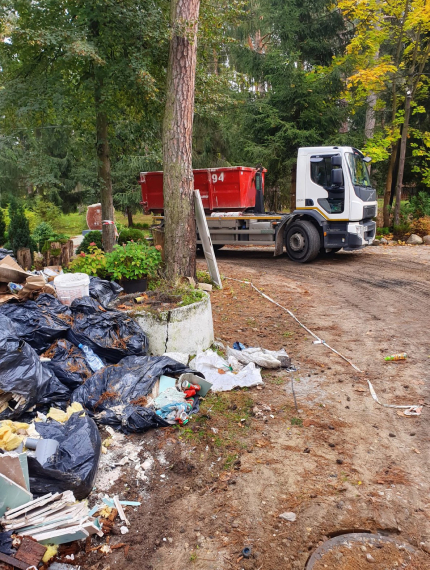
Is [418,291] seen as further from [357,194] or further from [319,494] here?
[319,494]

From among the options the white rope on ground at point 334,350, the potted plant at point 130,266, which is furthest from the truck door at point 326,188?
the potted plant at point 130,266

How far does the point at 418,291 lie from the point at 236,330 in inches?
168

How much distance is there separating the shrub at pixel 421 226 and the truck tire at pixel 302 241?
5.66 meters

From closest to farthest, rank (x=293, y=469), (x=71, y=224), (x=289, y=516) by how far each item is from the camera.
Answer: (x=289, y=516) → (x=293, y=469) → (x=71, y=224)

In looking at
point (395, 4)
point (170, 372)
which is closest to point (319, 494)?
point (170, 372)

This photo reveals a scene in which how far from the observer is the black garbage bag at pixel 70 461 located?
2973 millimetres

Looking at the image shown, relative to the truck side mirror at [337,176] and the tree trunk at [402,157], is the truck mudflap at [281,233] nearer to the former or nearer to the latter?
the truck side mirror at [337,176]

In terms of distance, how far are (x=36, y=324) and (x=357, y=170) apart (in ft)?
30.3

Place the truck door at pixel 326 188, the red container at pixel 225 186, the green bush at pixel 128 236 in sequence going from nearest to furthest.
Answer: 1. the truck door at pixel 326 188
2. the red container at pixel 225 186
3. the green bush at pixel 128 236

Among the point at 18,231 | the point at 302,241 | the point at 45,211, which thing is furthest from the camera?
the point at 45,211

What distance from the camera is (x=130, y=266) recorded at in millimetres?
7035

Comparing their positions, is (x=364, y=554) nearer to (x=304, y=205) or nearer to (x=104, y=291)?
(x=104, y=291)

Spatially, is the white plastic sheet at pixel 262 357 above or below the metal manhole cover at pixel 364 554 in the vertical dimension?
above

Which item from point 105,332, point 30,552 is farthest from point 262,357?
point 30,552
